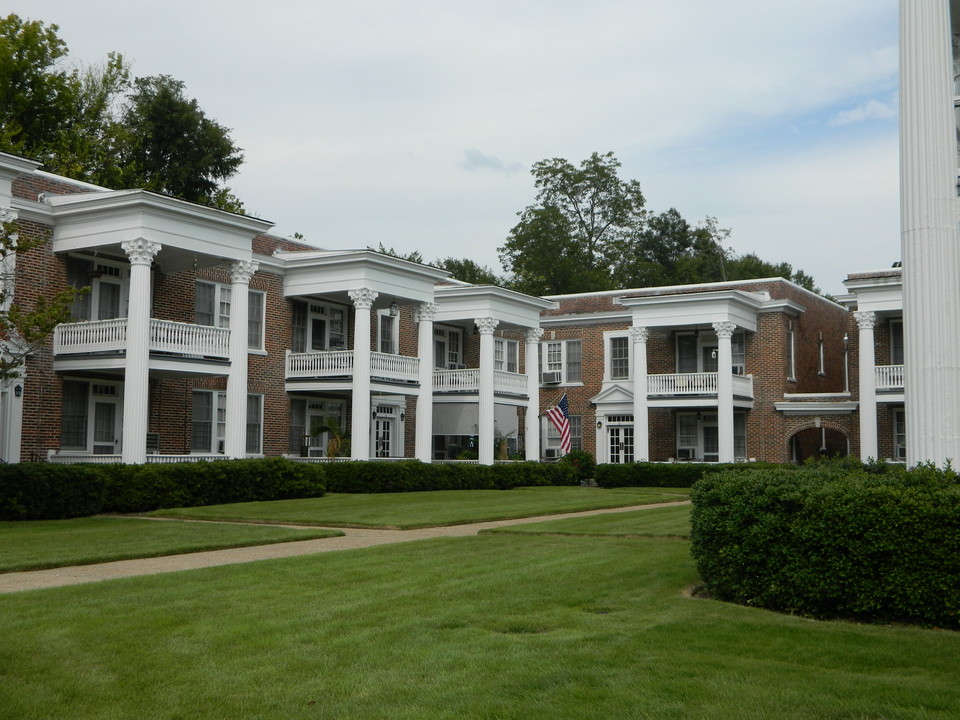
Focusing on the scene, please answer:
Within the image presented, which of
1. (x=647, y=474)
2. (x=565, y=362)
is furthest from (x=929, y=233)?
(x=565, y=362)

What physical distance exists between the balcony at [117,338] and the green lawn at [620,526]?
12307 mm

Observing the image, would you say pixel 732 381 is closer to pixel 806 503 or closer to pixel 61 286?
pixel 61 286

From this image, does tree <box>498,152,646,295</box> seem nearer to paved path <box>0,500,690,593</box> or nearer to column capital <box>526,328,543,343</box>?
column capital <box>526,328,543,343</box>

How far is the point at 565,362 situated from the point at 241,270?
65.1 ft

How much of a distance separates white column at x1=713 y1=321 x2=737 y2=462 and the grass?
2385cm

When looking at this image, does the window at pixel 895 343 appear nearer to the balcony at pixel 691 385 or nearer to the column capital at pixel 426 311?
the balcony at pixel 691 385

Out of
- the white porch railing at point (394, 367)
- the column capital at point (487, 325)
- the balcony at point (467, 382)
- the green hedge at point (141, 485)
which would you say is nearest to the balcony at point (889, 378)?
the balcony at point (467, 382)

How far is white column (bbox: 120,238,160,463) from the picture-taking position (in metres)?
25.8

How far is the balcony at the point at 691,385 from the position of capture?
131 ft

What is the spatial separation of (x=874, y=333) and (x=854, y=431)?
12.2 feet

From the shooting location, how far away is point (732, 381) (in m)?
39.3

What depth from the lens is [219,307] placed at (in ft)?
104

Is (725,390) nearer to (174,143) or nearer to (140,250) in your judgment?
(140,250)

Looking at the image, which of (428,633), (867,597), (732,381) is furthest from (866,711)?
(732,381)
